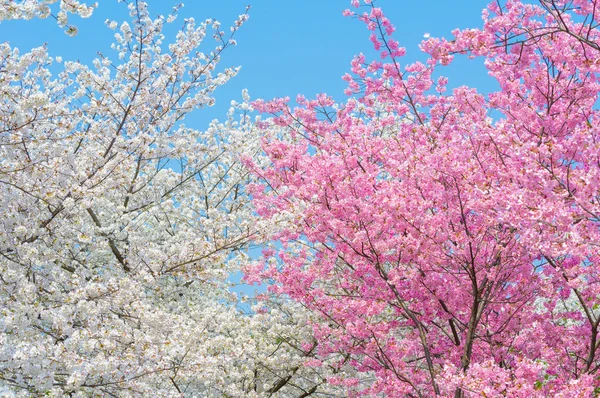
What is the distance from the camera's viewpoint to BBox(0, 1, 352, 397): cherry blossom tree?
7.10 meters

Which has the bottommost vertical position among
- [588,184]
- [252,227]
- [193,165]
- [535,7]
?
[588,184]

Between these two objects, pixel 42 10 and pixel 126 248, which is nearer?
pixel 42 10

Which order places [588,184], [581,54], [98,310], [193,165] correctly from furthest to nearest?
[193,165] → [581,54] → [98,310] → [588,184]

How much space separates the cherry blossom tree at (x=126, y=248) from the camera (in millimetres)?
7098

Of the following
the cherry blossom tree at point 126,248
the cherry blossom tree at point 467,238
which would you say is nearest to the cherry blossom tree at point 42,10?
the cherry blossom tree at point 126,248

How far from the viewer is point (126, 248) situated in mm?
10281

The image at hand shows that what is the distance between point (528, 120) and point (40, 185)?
6.59 metres

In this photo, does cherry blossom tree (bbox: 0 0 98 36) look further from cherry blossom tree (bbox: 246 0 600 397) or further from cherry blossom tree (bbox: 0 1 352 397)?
cherry blossom tree (bbox: 246 0 600 397)

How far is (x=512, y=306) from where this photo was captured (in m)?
8.90

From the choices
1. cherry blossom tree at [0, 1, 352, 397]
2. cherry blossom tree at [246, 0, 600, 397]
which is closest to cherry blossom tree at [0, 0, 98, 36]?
cherry blossom tree at [0, 1, 352, 397]

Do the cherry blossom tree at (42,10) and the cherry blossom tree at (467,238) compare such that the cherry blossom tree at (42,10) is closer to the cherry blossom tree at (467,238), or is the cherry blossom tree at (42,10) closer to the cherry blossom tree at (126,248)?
the cherry blossom tree at (126,248)

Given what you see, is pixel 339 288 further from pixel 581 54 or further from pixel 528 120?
pixel 581 54

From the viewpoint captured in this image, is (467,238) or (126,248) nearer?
(467,238)

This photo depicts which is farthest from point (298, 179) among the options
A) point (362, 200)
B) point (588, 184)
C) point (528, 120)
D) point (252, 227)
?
point (588, 184)
